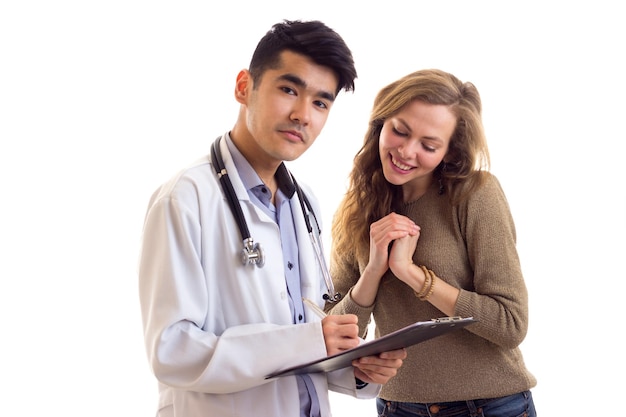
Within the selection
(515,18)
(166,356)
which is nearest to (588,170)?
(515,18)

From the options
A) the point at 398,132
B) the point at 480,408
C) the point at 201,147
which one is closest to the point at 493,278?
the point at 480,408

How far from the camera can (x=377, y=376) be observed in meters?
1.79

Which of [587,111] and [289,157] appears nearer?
[289,157]

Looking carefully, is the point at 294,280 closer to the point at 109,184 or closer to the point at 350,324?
the point at 350,324

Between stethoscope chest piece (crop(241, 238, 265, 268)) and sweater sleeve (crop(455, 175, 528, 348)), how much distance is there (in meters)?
0.59

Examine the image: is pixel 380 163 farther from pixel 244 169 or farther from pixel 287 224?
pixel 244 169

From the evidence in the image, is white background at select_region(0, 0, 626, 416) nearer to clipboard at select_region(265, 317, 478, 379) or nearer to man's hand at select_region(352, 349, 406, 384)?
man's hand at select_region(352, 349, 406, 384)

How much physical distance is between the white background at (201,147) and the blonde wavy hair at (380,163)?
3.75ft

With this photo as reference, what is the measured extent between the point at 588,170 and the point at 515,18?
75cm

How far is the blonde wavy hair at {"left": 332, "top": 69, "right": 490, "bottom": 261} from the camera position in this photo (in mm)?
2023

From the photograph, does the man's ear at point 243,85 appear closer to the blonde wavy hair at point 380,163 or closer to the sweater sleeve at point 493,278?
the blonde wavy hair at point 380,163

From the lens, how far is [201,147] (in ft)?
10.7

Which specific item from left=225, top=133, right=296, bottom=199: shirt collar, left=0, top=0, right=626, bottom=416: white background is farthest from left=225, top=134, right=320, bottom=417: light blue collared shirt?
left=0, top=0, right=626, bottom=416: white background

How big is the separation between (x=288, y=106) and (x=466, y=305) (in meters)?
0.71
